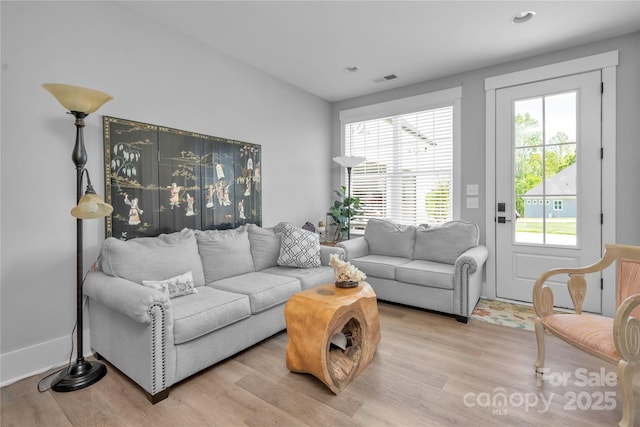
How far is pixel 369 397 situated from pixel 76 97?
2.55 m

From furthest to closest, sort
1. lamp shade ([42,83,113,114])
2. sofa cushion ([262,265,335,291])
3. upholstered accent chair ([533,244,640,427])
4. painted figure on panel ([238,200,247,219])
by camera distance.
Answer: painted figure on panel ([238,200,247,219]) → sofa cushion ([262,265,335,291]) → lamp shade ([42,83,113,114]) → upholstered accent chair ([533,244,640,427])

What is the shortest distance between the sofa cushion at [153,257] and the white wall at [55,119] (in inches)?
13.0

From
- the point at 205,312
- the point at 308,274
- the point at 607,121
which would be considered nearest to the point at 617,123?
the point at 607,121

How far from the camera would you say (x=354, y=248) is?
383cm

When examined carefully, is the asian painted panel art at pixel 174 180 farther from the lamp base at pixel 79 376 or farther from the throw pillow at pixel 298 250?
the lamp base at pixel 79 376

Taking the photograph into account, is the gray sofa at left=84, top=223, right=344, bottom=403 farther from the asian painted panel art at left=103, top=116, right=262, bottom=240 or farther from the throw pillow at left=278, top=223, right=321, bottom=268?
the asian painted panel art at left=103, top=116, right=262, bottom=240

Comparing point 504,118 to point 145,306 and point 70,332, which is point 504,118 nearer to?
point 145,306

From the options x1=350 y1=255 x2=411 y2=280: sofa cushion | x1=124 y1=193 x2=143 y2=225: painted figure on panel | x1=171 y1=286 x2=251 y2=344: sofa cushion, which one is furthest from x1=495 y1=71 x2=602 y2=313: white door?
x1=124 y1=193 x2=143 y2=225: painted figure on panel

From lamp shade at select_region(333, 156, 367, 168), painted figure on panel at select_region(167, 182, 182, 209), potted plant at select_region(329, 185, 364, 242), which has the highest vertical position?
lamp shade at select_region(333, 156, 367, 168)

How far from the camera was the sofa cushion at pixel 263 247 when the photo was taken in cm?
319

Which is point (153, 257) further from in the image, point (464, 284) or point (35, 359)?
point (464, 284)

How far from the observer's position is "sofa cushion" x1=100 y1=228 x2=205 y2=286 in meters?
2.21

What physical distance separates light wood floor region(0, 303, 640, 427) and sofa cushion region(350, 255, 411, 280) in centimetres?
110

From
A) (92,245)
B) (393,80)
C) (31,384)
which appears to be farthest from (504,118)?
(31,384)
